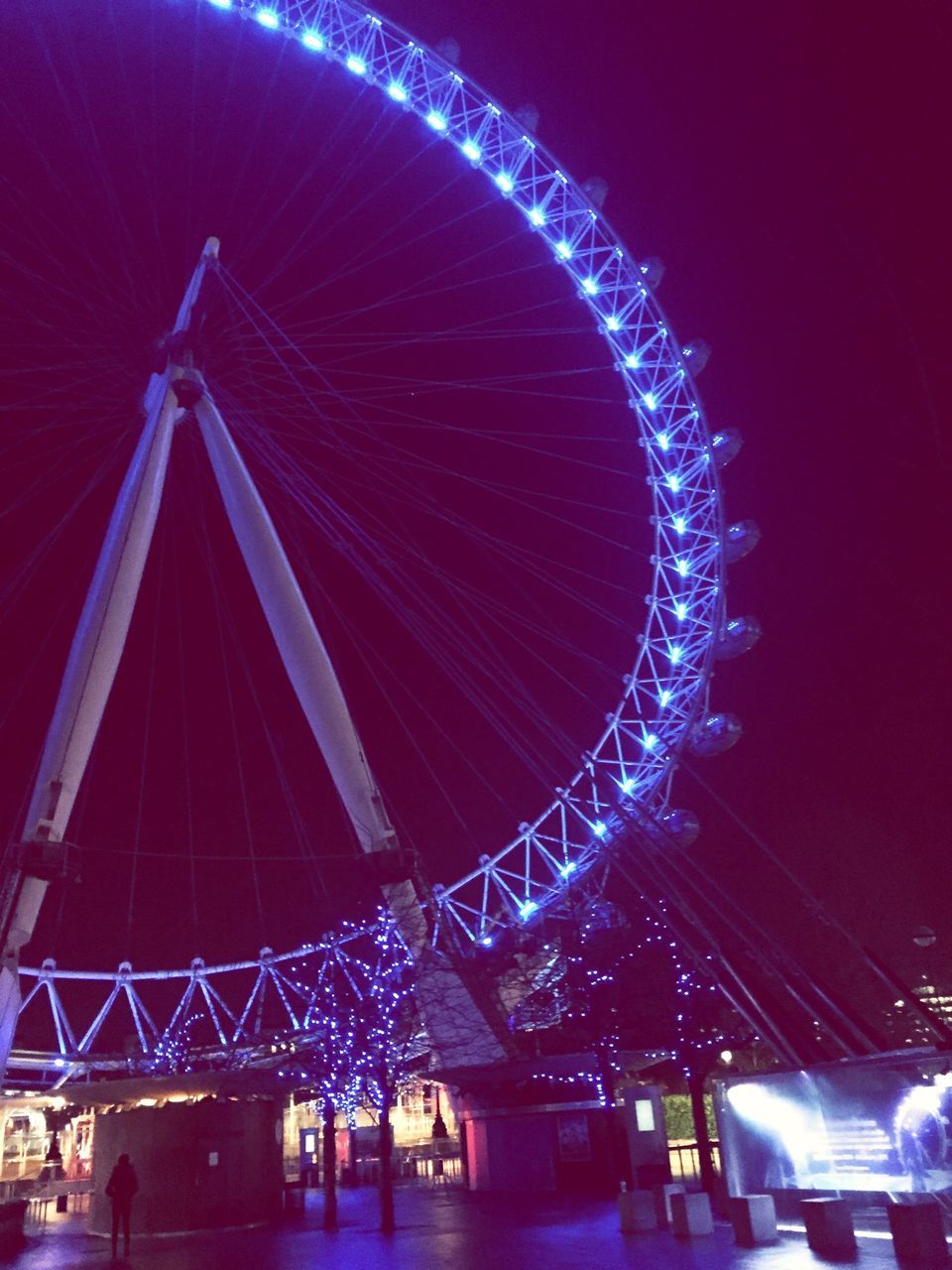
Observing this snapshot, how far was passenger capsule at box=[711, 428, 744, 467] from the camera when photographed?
2578cm

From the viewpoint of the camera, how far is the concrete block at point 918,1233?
9.86m

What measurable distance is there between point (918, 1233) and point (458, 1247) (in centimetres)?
649

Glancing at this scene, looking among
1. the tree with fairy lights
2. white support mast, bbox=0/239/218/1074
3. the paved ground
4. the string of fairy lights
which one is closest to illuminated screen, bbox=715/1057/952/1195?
the paved ground

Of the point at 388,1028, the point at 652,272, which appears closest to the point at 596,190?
the point at 652,272

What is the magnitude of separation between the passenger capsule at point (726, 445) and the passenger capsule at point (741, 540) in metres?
1.66

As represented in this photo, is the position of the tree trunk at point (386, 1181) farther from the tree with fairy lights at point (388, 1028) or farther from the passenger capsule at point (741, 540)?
the passenger capsule at point (741, 540)

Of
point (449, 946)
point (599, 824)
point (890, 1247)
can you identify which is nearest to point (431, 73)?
point (599, 824)

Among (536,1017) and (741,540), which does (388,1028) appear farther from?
(741,540)

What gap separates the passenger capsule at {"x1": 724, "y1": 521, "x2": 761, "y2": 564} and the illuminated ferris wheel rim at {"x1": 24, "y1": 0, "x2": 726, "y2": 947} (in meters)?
0.21

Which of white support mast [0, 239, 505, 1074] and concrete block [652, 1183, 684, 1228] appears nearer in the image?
concrete block [652, 1183, 684, 1228]

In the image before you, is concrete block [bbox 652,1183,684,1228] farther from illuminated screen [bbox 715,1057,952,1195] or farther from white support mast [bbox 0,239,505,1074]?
white support mast [bbox 0,239,505,1074]

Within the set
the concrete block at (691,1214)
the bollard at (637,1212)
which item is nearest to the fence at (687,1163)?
the bollard at (637,1212)

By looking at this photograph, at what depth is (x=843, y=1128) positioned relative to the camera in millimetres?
11625

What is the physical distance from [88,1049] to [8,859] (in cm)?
3339
